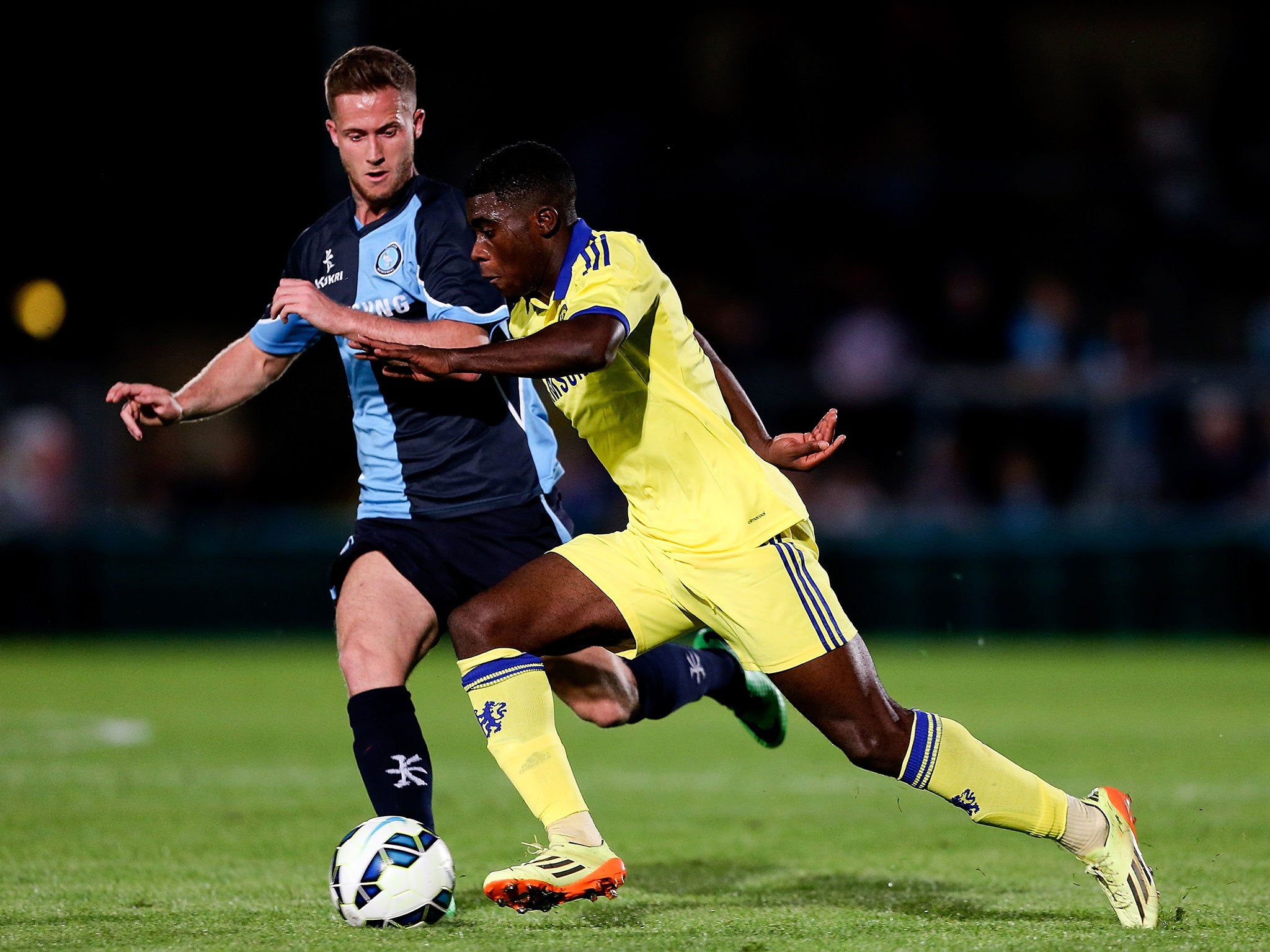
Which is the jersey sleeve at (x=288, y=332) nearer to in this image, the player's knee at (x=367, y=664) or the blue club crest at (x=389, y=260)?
the blue club crest at (x=389, y=260)

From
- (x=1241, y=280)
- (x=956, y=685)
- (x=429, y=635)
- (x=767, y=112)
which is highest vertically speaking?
(x=767, y=112)

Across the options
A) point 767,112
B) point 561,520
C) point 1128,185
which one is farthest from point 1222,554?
point 561,520

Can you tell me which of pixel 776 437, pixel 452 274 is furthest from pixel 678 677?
pixel 452 274

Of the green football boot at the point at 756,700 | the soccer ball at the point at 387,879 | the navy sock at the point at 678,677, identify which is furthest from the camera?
the green football boot at the point at 756,700

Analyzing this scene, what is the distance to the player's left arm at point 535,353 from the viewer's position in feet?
13.1

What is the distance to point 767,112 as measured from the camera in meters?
15.6

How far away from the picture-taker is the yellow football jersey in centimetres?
443

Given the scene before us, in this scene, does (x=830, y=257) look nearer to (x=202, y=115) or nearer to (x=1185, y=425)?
(x=1185, y=425)

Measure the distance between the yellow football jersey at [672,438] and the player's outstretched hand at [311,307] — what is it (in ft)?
1.71

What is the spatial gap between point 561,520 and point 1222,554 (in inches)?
375

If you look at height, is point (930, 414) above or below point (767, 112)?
below

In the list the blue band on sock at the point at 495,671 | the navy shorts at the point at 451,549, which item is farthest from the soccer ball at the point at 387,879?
the navy shorts at the point at 451,549

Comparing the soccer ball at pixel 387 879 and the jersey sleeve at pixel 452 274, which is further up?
the jersey sleeve at pixel 452 274

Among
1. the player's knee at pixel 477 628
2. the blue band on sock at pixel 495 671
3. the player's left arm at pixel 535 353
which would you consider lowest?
the blue band on sock at pixel 495 671
